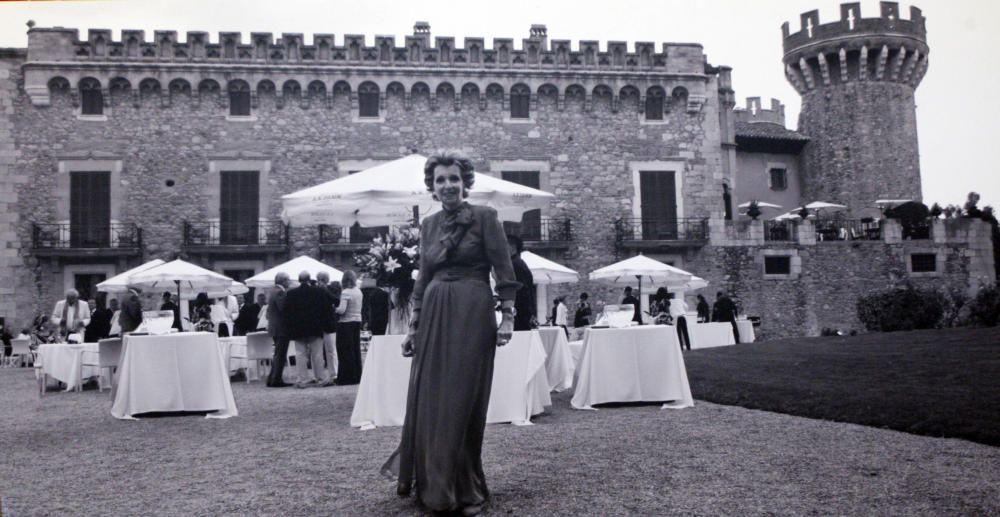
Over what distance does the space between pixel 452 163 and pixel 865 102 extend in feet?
99.3

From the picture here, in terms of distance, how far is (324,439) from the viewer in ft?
21.9

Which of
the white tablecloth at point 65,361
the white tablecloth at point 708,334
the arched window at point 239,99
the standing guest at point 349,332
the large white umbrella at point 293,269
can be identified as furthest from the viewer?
the arched window at point 239,99

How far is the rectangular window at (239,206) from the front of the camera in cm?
2512

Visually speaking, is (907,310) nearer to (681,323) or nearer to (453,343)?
(681,323)

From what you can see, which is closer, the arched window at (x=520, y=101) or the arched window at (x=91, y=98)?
the arched window at (x=91, y=98)

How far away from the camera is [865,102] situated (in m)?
30.9

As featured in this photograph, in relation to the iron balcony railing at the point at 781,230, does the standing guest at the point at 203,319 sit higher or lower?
lower

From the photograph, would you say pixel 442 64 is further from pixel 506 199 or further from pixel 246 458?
pixel 246 458

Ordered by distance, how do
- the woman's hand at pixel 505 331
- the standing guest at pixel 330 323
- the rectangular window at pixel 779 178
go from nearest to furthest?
1. the woman's hand at pixel 505 331
2. the standing guest at pixel 330 323
3. the rectangular window at pixel 779 178

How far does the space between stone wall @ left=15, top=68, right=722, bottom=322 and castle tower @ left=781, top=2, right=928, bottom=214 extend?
6.34m

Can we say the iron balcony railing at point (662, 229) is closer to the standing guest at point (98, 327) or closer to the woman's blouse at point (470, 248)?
the standing guest at point (98, 327)

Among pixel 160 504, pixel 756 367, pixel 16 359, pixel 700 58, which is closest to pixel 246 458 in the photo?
pixel 160 504

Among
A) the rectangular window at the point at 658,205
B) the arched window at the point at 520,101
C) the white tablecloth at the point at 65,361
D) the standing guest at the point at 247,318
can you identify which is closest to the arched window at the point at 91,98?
the arched window at the point at 520,101

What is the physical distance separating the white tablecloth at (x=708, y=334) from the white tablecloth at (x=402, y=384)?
13216mm
